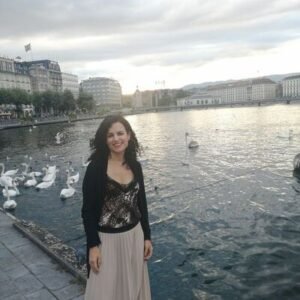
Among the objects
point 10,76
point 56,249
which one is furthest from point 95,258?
point 10,76

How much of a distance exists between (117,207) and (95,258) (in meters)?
0.52

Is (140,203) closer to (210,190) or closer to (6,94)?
(210,190)

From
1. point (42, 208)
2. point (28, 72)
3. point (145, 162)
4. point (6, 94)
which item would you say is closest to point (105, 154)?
point (42, 208)

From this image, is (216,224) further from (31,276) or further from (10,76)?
(10,76)

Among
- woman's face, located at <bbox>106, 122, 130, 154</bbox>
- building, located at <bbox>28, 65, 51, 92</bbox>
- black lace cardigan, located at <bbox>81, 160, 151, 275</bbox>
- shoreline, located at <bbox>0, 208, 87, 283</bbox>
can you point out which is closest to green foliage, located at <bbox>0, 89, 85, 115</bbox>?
building, located at <bbox>28, 65, 51, 92</bbox>

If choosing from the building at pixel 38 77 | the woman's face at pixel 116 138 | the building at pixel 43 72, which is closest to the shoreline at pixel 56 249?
the woman's face at pixel 116 138

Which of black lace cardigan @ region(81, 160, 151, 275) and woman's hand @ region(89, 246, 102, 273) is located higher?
black lace cardigan @ region(81, 160, 151, 275)

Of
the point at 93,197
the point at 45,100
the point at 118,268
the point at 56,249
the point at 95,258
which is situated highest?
the point at 45,100

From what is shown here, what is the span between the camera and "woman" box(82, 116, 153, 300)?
134 inches

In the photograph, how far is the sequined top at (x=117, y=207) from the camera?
3434 mm

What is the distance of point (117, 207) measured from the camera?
11.4 ft

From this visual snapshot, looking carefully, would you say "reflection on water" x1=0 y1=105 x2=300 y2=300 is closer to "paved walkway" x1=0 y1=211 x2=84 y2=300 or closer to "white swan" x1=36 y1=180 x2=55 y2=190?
"white swan" x1=36 y1=180 x2=55 y2=190

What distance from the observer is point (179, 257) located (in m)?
9.28

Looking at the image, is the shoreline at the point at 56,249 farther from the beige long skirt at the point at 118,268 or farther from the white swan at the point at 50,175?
the white swan at the point at 50,175
